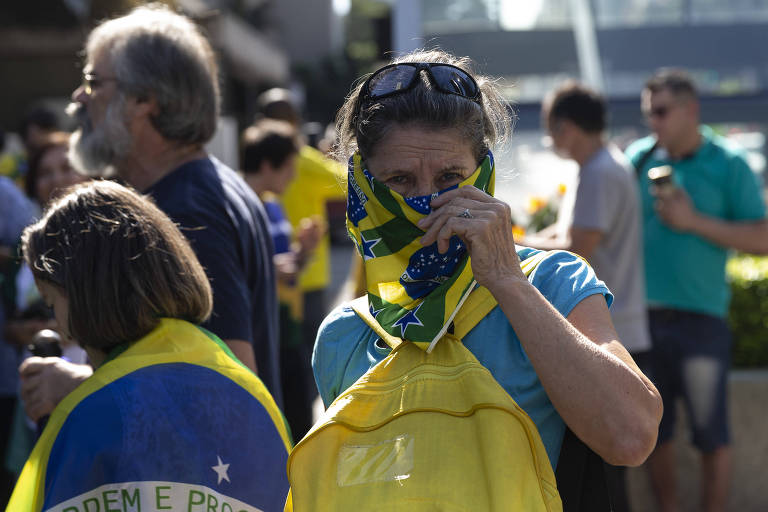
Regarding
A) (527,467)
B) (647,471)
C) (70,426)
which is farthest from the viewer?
(647,471)

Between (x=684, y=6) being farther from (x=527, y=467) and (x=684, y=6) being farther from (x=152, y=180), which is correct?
(x=527, y=467)

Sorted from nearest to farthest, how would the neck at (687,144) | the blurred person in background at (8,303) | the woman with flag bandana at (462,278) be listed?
1. the woman with flag bandana at (462,278)
2. the blurred person in background at (8,303)
3. the neck at (687,144)

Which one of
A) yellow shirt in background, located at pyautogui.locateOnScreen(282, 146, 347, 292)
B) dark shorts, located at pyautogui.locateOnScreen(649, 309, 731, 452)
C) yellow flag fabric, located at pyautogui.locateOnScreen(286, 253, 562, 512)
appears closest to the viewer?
yellow flag fabric, located at pyautogui.locateOnScreen(286, 253, 562, 512)

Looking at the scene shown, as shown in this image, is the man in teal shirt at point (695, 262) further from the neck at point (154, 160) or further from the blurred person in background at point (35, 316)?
the blurred person in background at point (35, 316)

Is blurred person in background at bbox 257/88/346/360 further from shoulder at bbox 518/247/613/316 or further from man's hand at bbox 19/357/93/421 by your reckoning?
shoulder at bbox 518/247/613/316

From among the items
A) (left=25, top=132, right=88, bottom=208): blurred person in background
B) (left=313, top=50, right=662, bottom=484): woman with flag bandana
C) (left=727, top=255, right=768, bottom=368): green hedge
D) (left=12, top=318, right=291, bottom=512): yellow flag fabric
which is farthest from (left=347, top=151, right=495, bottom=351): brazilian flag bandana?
(left=727, top=255, right=768, bottom=368): green hedge

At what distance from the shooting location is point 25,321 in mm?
4133

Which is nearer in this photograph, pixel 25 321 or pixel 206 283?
pixel 206 283

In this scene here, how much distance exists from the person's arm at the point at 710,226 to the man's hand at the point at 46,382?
11.2 ft

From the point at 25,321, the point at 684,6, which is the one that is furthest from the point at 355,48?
the point at 25,321

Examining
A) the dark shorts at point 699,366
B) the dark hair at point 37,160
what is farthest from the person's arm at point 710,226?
the dark hair at point 37,160

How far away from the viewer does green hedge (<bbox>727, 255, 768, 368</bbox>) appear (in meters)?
5.61

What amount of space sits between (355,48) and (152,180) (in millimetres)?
44163

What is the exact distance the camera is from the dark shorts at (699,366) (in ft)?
16.5
